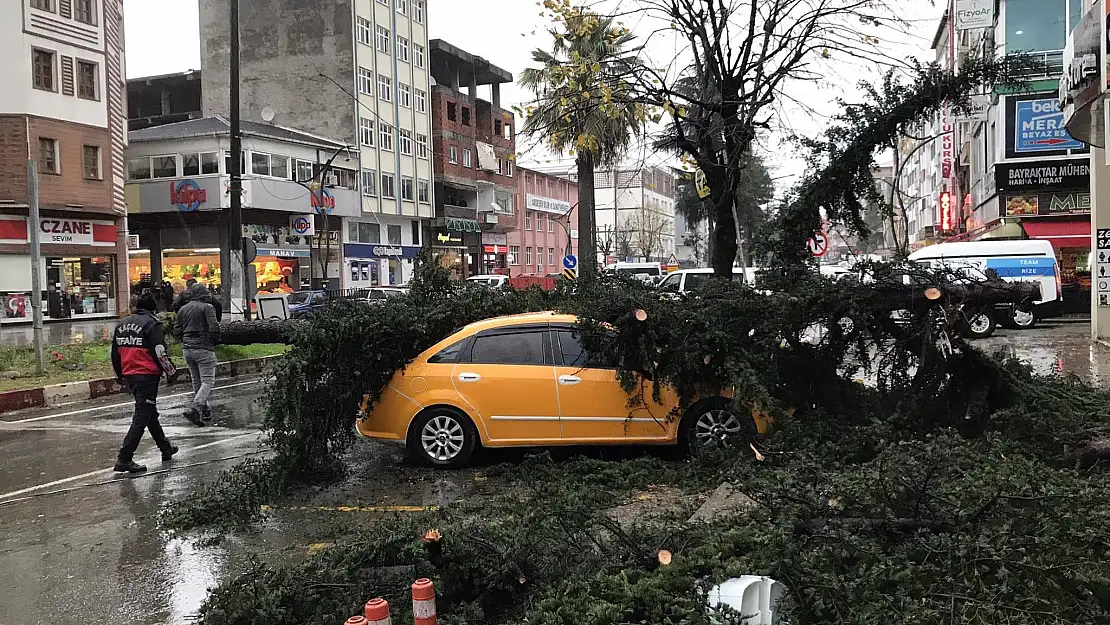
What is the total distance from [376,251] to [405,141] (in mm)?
7813

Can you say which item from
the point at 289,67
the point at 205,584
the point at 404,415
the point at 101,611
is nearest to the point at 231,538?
the point at 205,584

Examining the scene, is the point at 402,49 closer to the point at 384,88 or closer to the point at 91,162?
the point at 384,88

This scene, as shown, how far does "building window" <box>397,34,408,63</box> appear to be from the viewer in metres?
54.5

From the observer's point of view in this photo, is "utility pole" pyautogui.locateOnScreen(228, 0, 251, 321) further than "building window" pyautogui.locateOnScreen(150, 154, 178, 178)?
No

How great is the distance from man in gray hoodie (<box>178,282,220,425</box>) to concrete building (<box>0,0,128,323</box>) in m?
24.8

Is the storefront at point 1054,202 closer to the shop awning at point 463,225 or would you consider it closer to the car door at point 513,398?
the car door at point 513,398

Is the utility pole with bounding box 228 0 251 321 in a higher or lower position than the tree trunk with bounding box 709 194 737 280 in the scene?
higher

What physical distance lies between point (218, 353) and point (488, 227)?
48.1 meters

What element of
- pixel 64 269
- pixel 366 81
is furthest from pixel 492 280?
pixel 366 81

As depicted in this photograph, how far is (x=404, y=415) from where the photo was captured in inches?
327

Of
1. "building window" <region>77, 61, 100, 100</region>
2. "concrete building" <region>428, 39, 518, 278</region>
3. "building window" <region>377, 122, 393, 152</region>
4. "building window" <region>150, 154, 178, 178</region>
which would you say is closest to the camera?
"building window" <region>77, 61, 100, 100</region>

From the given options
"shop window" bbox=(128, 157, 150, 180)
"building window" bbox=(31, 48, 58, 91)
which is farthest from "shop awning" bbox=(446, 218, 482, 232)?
"building window" bbox=(31, 48, 58, 91)

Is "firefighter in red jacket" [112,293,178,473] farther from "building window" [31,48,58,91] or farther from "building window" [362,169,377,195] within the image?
"building window" [362,169,377,195]

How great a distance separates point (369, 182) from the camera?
5122cm
